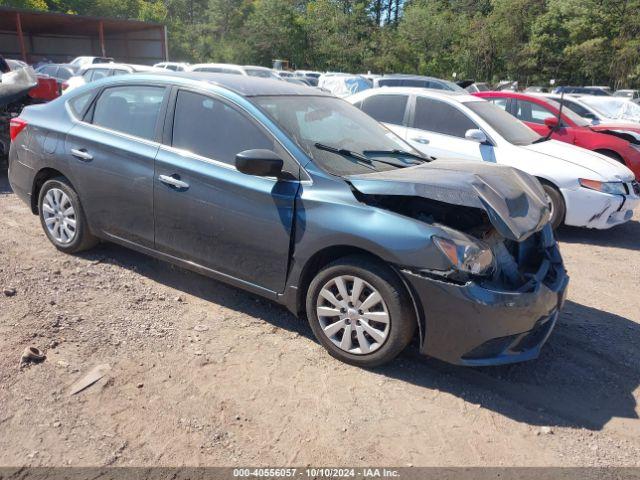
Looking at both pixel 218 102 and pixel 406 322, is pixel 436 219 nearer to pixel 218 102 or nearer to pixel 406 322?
pixel 406 322

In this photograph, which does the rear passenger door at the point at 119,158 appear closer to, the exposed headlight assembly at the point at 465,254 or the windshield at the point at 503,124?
the exposed headlight assembly at the point at 465,254

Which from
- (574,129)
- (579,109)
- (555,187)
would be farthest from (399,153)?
(579,109)

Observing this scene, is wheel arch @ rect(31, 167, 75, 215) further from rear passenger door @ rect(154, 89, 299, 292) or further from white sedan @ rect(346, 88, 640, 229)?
white sedan @ rect(346, 88, 640, 229)

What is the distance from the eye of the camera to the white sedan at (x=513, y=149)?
258 inches

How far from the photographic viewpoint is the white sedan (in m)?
6.55

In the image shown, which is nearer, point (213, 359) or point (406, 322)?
point (406, 322)

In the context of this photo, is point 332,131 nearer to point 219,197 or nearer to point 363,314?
point 219,197

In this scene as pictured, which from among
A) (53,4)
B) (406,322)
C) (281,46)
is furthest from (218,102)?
(53,4)

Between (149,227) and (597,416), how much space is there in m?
3.29

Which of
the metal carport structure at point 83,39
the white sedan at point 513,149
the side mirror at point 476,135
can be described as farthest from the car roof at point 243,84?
the metal carport structure at point 83,39

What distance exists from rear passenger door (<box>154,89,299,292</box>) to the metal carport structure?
32628 mm

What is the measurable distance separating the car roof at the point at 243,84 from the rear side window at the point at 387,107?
312 centimetres

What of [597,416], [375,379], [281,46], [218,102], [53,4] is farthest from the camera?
[53,4]

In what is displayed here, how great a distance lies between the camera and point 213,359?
11.4 ft
